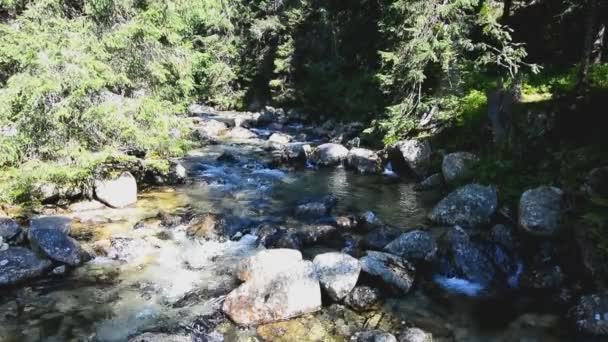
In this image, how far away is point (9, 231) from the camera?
30.4ft

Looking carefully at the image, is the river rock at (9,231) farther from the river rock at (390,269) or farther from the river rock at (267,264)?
the river rock at (390,269)

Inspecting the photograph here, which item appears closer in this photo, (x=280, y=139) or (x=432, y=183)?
(x=432, y=183)

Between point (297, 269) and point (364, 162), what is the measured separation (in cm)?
998

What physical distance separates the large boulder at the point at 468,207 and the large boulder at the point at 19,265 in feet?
27.9

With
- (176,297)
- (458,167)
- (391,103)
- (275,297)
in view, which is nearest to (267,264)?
(275,297)

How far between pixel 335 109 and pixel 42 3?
16745 mm

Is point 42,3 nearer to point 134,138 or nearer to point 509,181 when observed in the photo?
point 134,138

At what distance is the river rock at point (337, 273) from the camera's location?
7805 millimetres

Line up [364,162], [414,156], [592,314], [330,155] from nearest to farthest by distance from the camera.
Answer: [592,314] → [414,156] → [364,162] → [330,155]

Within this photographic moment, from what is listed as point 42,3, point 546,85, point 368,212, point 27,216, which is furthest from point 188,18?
point 546,85

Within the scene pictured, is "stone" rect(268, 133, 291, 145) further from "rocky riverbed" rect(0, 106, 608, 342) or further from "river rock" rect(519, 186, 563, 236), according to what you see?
"river rock" rect(519, 186, 563, 236)

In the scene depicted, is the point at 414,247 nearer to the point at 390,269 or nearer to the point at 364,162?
the point at 390,269

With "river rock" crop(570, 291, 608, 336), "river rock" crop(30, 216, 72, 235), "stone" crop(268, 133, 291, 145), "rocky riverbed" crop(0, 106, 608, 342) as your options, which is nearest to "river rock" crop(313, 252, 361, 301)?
"rocky riverbed" crop(0, 106, 608, 342)

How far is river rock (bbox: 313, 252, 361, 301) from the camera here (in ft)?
25.6
